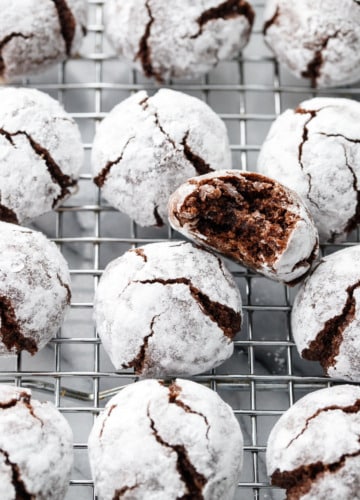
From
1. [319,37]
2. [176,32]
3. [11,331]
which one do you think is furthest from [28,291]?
[319,37]

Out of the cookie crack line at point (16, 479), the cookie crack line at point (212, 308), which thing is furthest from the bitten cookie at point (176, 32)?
the cookie crack line at point (16, 479)

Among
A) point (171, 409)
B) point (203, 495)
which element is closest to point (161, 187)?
point (171, 409)

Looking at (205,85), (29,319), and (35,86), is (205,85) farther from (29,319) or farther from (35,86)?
(29,319)

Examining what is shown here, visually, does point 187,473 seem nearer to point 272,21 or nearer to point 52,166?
point 52,166

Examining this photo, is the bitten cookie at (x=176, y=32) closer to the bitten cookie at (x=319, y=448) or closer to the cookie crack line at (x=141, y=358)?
the cookie crack line at (x=141, y=358)

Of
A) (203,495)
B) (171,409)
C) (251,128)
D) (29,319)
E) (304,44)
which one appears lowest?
(203,495)

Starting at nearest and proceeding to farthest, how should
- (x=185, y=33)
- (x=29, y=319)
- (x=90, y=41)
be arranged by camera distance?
(x=29, y=319) → (x=185, y=33) → (x=90, y=41)
